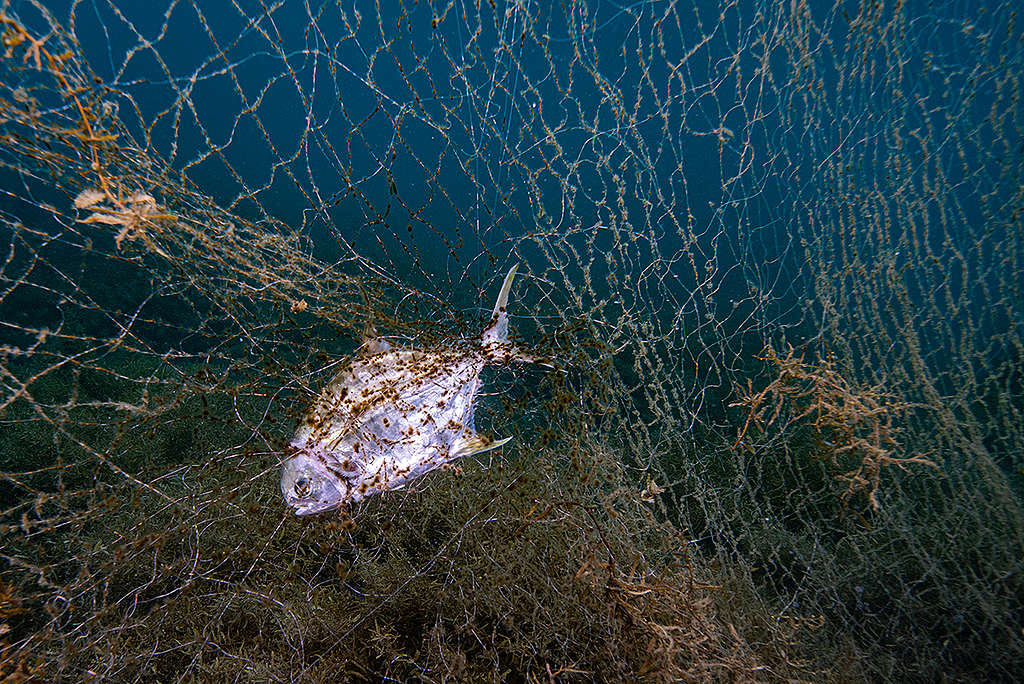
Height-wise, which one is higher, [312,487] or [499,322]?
[499,322]

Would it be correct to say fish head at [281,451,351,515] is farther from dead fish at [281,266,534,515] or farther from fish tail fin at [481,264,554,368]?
fish tail fin at [481,264,554,368]

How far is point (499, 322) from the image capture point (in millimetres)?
2684

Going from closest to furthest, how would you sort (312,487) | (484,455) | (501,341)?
(312,487) < (501,341) < (484,455)

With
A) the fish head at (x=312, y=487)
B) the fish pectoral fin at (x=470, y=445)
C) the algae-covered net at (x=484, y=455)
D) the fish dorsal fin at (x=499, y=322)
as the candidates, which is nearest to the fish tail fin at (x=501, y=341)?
the fish dorsal fin at (x=499, y=322)

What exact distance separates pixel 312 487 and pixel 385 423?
1.50 feet

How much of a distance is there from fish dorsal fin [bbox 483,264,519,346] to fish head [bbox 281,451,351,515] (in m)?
1.03

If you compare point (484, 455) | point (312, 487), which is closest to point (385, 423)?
point (312, 487)

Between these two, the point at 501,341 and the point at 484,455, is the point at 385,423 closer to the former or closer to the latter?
the point at 501,341

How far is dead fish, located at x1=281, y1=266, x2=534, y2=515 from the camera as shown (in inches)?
89.0

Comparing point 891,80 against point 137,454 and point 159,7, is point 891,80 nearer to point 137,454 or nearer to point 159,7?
point 137,454

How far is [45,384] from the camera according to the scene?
16.3 ft

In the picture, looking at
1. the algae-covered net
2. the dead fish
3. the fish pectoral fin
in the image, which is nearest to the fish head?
the dead fish

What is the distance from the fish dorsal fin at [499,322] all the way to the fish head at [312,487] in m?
1.03

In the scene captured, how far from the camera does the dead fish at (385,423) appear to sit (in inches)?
89.0
